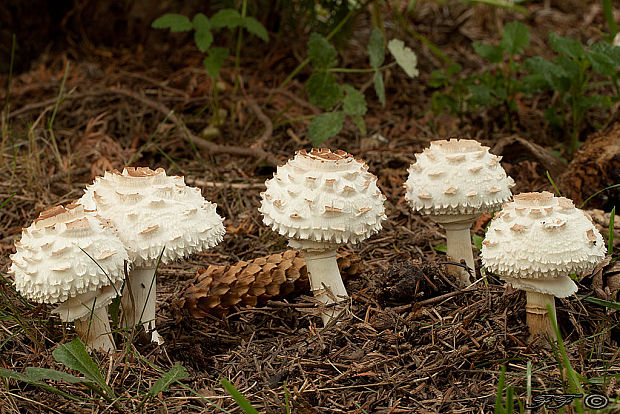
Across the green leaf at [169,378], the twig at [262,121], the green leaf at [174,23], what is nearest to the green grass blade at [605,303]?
the green leaf at [169,378]

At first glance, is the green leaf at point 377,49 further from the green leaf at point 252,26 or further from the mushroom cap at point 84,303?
the mushroom cap at point 84,303

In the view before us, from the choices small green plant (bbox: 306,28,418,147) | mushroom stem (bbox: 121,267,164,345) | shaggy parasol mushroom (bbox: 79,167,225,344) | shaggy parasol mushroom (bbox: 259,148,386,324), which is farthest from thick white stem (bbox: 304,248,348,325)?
small green plant (bbox: 306,28,418,147)

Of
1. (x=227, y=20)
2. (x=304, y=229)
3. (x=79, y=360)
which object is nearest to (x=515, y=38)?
(x=227, y=20)

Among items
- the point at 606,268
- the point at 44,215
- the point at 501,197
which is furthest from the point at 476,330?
the point at 44,215

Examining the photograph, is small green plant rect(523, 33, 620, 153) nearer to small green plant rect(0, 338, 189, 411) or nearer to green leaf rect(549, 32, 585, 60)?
green leaf rect(549, 32, 585, 60)

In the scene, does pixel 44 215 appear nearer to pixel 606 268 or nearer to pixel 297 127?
pixel 606 268

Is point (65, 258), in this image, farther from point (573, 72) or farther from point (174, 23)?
point (573, 72)
